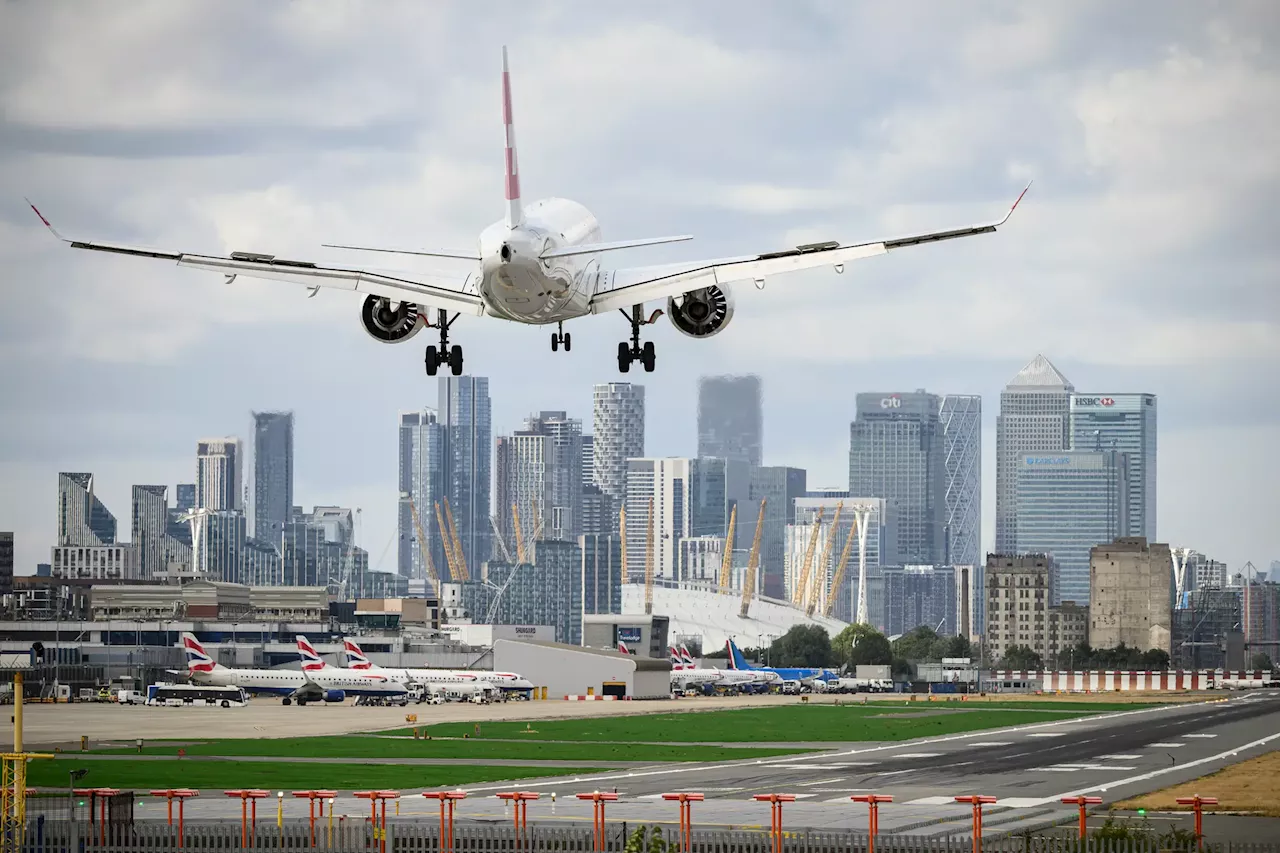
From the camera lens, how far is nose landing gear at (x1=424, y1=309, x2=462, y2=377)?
241 ft

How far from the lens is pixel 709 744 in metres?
148

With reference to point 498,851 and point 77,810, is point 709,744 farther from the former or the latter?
point 498,851

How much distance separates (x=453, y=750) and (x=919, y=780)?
4232 centimetres

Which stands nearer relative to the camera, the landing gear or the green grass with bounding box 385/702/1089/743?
the landing gear

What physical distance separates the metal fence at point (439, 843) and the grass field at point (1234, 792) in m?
20.5

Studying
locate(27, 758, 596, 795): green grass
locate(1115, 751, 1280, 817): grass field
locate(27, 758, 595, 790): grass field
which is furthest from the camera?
locate(27, 758, 595, 790): grass field

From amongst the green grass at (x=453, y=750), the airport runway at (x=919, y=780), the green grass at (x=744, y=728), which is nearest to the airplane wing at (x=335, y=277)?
the airport runway at (x=919, y=780)

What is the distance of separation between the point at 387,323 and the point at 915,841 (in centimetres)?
2852

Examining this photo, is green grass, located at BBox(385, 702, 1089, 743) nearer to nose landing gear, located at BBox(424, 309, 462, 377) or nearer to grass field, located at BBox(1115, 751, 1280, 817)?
grass field, located at BBox(1115, 751, 1280, 817)

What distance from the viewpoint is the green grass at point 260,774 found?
337 ft

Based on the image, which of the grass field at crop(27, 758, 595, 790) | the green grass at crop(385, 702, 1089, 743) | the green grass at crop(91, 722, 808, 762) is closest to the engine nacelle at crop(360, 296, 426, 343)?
the grass field at crop(27, 758, 595, 790)

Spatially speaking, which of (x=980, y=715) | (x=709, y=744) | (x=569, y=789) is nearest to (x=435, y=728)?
(x=709, y=744)

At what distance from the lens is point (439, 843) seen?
66.8 metres

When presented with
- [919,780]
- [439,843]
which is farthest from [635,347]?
[919,780]
